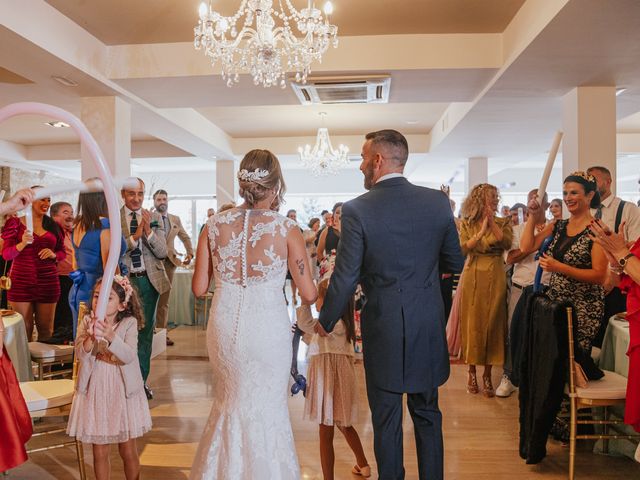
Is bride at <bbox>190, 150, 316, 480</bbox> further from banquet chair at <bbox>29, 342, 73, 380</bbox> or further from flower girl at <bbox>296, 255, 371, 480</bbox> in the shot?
banquet chair at <bbox>29, 342, 73, 380</bbox>

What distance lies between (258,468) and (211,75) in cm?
393

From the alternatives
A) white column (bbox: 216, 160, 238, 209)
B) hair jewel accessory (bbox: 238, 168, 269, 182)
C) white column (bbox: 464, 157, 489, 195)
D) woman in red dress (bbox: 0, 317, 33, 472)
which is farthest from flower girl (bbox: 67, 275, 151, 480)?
white column (bbox: 464, 157, 489, 195)

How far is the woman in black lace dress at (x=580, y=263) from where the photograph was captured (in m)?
3.01

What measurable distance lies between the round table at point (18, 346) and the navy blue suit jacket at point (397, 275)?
2062mm

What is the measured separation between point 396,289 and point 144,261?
8.13ft

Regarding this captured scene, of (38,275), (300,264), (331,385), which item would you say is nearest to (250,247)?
(300,264)

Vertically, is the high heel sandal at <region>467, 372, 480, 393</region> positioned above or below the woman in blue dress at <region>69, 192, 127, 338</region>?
below

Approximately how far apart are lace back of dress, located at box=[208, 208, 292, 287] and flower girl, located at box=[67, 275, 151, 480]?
0.66 metres

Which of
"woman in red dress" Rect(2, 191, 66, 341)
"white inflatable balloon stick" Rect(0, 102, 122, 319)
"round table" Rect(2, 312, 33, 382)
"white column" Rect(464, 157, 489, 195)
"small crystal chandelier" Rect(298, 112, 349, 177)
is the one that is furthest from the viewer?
"white column" Rect(464, 157, 489, 195)

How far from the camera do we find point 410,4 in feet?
14.1

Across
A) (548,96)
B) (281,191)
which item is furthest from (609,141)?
(281,191)

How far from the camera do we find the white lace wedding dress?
6.85 feet

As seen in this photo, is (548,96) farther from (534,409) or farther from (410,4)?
(534,409)

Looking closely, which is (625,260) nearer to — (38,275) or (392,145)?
(392,145)
